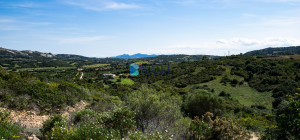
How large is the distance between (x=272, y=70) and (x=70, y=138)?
68.2 m

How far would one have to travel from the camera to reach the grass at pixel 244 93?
39.1 metres

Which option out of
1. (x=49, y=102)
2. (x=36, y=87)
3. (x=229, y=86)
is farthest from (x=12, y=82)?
(x=229, y=86)

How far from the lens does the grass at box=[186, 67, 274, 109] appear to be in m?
39.1

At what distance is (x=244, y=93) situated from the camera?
46469 millimetres

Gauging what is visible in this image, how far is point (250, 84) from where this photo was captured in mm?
51906

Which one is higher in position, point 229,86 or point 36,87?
point 36,87

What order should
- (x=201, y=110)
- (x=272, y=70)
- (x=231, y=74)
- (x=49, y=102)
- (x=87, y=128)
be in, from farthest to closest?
1. (x=231, y=74)
2. (x=272, y=70)
3. (x=201, y=110)
4. (x=49, y=102)
5. (x=87, y=128)

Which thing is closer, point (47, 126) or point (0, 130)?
point (0, 130)

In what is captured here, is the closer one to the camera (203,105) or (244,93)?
(203,105)

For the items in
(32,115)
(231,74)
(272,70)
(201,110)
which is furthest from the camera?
(231,74)

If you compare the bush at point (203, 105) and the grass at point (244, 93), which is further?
the grass at point (244, 93)

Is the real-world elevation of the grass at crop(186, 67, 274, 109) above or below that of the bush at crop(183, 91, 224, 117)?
below

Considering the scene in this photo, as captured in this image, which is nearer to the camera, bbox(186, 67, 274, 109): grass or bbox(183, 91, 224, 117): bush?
bbox(183, 91, 224, 117): bush

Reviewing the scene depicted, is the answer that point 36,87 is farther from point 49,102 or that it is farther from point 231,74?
point 231,74
